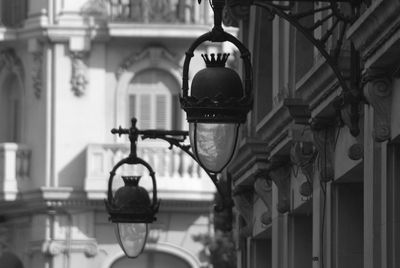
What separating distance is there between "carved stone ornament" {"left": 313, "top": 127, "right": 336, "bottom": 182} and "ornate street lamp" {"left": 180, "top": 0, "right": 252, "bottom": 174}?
4.84m

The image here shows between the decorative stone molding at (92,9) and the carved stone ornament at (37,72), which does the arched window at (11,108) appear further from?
the decorative stone molding at (92,9)

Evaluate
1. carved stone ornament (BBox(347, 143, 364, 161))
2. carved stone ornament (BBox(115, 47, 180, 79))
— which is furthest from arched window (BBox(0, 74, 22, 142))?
carved stone ornament (BBox(347, 143, 364, 161))

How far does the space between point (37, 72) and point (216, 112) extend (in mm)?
45626

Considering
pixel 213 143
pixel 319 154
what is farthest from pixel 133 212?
pixel 213 143

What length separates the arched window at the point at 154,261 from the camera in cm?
6350

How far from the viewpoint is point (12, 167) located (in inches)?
2509

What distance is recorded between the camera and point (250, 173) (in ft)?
103

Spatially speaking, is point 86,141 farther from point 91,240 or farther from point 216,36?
point 216,36

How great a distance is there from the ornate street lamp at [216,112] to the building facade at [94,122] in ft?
143

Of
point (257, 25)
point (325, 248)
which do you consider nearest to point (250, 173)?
point (257, 25)

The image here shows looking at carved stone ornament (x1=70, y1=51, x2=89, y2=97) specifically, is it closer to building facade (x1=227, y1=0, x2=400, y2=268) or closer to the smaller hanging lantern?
building facade (x1=227, y1=0, x2=400, y2=268)

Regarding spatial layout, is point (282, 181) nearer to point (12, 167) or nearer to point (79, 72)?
point (79, 72)

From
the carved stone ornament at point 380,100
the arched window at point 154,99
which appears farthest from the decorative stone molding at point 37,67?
the carved stone ornament at point 380,100

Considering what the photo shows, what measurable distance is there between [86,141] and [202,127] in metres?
45.3
